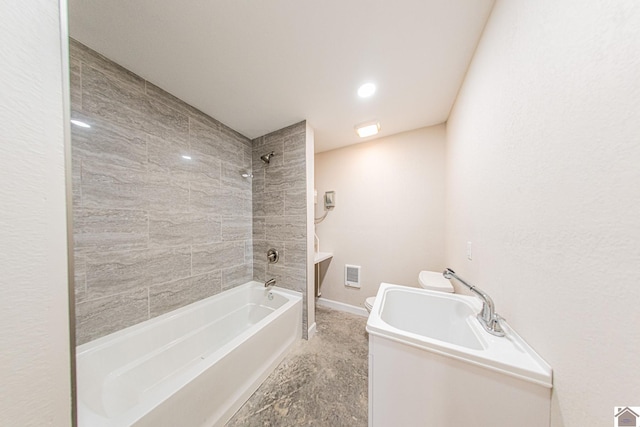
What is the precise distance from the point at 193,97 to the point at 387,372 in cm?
241

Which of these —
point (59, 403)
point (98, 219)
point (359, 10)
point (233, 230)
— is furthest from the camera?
point (233, 230)

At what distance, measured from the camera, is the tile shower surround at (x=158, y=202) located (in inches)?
44.2

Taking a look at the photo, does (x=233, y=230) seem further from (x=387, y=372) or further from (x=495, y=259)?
(x=495, y=259)

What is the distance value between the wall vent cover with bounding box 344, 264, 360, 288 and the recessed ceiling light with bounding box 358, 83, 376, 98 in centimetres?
194

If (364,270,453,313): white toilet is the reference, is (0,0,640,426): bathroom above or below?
above

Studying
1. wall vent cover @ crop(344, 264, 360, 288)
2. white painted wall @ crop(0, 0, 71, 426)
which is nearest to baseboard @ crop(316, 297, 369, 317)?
wall vent cover @ crop(344, 264, 360, 288)

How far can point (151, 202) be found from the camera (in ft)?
4.59

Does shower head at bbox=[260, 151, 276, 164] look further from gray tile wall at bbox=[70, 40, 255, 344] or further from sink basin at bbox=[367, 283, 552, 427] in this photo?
sink basin at bbox=[367, 283, 552, 427]

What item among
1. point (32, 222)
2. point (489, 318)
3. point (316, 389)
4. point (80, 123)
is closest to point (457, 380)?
point (489, 318)

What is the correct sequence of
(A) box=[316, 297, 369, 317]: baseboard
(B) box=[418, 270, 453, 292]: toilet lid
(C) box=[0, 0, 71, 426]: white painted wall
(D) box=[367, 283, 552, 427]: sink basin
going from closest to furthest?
(C) box=[0, 0, 71, 426]: white painted wall → (D) box=[367, 283, 552, 427]: sink basin → (B) box=[418, 270, 453, 292]: toilet lid → (A) box=[316, 297, 369, 317]: baseboard

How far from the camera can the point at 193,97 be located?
1.55 meters

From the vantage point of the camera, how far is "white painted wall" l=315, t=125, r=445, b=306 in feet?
6.66

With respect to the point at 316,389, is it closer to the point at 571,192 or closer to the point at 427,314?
the point at 427,314

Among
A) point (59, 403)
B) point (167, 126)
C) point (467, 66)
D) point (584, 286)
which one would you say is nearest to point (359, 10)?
point (467, 66)
